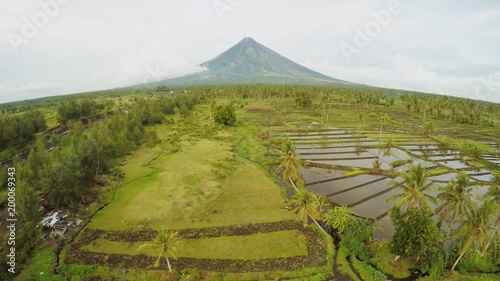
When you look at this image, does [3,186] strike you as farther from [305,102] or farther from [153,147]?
[305,102]

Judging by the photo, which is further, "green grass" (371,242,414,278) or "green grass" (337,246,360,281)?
"green grass" (371,242,414,278)

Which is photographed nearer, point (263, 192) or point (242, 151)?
point (263, 192)

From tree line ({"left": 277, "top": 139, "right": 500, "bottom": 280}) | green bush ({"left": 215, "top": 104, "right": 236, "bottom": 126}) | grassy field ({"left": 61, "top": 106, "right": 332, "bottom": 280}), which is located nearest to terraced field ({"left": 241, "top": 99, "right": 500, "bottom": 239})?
tree line ({"left": 277, "top": 139, "right": 500, "bottom": 280})

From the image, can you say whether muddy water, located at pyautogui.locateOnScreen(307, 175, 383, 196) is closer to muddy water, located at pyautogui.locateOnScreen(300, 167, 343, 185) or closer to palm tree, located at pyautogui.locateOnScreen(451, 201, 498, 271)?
muddy water, located at pyautogui.locateOnScreen(300, 167, 343, 185)

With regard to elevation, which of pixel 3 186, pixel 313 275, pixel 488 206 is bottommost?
pixel 313 275

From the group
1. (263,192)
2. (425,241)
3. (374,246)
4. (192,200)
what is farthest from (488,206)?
(192,200)

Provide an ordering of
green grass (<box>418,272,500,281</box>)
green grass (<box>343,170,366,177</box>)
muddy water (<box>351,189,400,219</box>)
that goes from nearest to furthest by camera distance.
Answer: green grass (<box>418,272,500,281</box>), muddy water (<box>351,189,400,219</box>), green grass (<box>343,170,366,177</box>)
